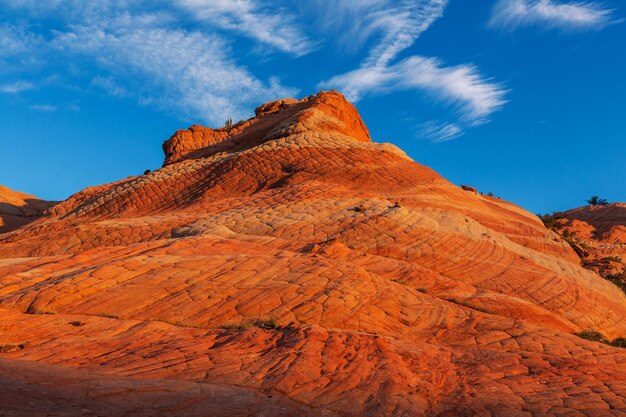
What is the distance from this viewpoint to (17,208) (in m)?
48.8

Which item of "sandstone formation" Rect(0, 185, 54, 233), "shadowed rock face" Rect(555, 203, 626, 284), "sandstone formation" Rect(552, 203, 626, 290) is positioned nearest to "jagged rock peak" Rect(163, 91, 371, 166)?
"sandstone formation" Rect(0, 185, 54, 233)

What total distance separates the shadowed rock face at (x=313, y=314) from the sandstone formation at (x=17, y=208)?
76.4 ft

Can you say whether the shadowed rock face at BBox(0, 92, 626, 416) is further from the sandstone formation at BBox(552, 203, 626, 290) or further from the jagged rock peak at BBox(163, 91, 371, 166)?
the jagged rock peak at BBox(163, 91, 371, 166)

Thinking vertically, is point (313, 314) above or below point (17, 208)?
below

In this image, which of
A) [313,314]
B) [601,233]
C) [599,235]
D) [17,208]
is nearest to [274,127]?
[17,208]

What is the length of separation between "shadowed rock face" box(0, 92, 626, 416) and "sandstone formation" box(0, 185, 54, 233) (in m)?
A: 23.3

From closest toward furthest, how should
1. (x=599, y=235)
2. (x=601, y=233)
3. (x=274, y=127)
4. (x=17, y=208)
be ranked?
1. (x=274, y=127)
2. (x=599, y=235)
3. (x=17, y=208)
4. (x=601, y=233)

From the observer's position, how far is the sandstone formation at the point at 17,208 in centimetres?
4293

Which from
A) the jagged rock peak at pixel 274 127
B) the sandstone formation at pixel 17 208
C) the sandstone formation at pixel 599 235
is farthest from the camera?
the sandstone formation at pixel 17 208

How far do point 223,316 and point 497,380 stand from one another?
5.73m

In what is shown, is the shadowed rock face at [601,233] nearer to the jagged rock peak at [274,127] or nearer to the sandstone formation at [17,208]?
the jagged rock peak at [274,127]

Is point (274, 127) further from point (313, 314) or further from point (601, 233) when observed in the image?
point (601, 233)

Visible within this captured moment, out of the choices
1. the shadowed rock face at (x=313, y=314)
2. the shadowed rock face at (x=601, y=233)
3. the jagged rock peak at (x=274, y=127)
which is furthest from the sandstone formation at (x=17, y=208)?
the shadowed rock face at (x=601, y=233)

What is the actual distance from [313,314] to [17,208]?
45564mm
